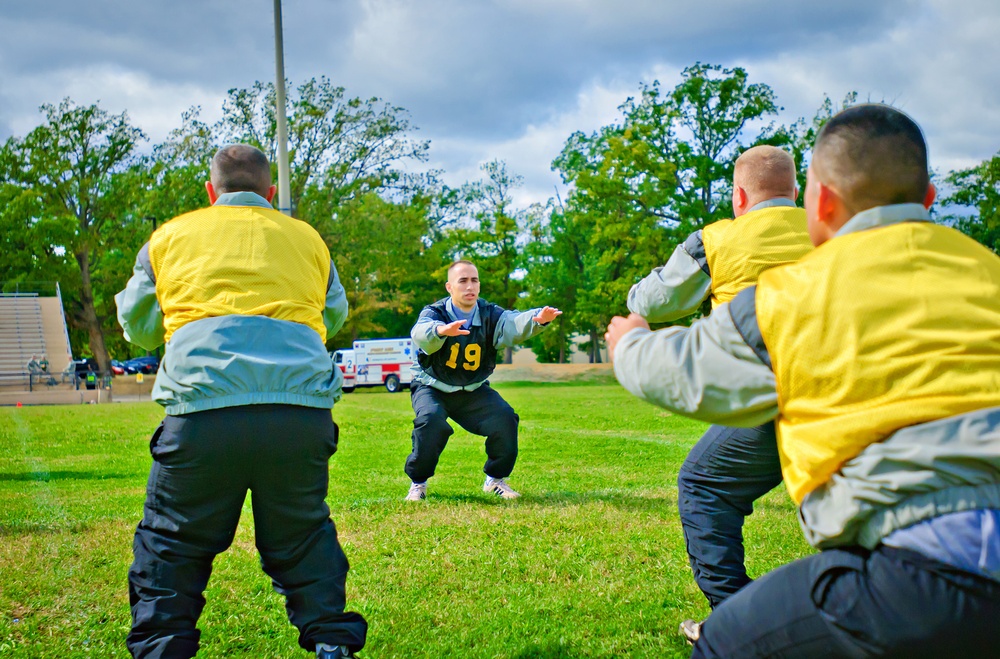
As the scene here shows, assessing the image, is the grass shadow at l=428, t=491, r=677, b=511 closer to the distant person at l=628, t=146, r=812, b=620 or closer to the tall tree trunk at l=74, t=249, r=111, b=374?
the distant person at l=628, t=146, r=812, b=620

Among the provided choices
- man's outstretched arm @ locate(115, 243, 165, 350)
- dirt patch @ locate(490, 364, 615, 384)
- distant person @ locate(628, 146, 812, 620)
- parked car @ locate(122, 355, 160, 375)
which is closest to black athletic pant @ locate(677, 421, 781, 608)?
distant person @ locate(628, 146, 812, 620)

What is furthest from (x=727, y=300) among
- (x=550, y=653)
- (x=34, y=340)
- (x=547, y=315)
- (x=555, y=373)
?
(x=34, y=340)

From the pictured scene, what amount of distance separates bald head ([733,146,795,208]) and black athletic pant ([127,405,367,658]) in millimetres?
2095

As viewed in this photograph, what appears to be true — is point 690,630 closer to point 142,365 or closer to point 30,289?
point 30,289

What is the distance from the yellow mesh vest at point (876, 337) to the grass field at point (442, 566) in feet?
6.68

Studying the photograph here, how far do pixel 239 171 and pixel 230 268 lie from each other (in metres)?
0.52

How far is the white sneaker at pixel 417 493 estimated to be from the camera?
7.28 m

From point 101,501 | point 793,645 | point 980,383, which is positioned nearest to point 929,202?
point 980,383

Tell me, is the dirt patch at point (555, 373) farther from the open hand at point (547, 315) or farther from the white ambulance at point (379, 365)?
the open hand at point (547, 315)

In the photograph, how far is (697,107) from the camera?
38.3 m

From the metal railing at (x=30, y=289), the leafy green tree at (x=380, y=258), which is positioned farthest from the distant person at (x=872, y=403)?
the metal railing at (x=30, y=289)

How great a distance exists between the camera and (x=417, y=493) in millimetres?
7340

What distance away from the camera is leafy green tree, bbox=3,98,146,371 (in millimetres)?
43875

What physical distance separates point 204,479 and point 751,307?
204 centimetres
